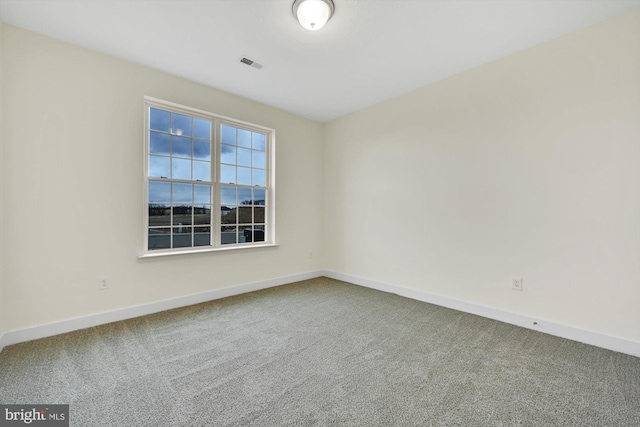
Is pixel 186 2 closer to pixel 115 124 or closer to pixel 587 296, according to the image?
pixel 115 124

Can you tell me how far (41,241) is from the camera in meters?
2.43

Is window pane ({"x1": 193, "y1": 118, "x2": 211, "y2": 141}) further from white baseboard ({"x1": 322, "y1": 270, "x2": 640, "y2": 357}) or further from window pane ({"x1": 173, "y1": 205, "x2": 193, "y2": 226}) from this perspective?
white baseboard ({"x1": 322, "y1": 270, "x2": 640, "y2": 357})

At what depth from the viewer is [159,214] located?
3162mm

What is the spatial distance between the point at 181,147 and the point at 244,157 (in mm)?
861

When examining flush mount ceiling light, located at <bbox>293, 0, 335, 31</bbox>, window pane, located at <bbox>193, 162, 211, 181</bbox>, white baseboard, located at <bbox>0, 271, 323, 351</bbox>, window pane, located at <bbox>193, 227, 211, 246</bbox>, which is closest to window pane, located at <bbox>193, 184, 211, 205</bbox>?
window pane, located at <bbox>193, 162, 211, 181</bbox>

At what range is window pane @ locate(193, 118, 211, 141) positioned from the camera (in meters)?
3.46

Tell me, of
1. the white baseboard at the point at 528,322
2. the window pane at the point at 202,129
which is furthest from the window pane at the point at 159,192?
the white baseboard at the point at 528,322

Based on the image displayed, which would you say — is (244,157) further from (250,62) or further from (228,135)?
(250,62)

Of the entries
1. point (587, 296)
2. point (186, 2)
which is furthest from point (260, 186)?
point (587, 296)

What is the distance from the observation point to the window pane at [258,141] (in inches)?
160

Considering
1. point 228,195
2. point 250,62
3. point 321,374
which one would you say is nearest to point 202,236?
point 228,195

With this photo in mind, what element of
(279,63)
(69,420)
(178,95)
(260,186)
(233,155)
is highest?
(279,63)

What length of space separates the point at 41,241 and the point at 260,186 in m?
2.42

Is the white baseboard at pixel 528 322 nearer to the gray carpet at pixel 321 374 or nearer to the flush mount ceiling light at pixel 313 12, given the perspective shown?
the gray carpet at pixel 321 374
